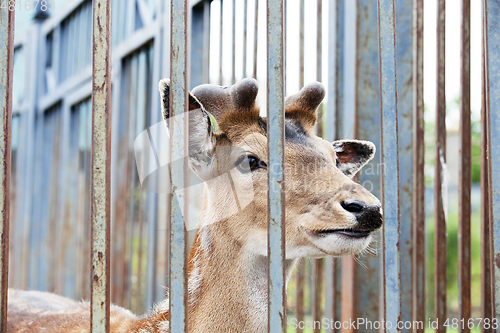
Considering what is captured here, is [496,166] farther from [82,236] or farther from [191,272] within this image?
[82,236]

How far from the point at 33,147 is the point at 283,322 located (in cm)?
695

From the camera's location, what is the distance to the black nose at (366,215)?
175 centimetres

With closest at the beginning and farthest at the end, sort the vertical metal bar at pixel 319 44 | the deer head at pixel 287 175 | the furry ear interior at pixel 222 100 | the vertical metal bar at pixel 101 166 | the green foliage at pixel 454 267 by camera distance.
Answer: the vertical metal bar at pixel 101 166
the deer head at pixel 287 175
the furry ear interior at pixel 222 100
the vertical metal bar at pixel 319 44
the green foliage at pixel 454 267

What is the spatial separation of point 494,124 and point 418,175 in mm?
1292

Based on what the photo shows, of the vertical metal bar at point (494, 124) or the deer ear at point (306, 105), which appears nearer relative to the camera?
the vertical metal bar at point (494, 124)

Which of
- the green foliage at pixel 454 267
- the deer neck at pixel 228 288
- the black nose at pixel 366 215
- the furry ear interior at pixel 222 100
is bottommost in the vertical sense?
the green foliage at pixel 454 267

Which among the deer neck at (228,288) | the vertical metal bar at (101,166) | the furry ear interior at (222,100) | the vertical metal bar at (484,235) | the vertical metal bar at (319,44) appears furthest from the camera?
the vertical metal bar at (319,44)

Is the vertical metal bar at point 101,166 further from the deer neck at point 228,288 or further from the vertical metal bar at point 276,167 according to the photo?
the deer neck at point 228,288

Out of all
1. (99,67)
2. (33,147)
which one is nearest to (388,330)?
(99,67)

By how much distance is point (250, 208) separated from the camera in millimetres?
2215

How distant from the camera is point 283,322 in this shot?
1.45m

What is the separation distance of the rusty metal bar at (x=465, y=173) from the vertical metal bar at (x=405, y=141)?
40cm

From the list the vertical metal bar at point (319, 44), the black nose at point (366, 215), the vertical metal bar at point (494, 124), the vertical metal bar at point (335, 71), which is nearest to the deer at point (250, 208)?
the black nose at point (366, 215)

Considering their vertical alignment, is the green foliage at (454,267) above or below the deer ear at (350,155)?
below
